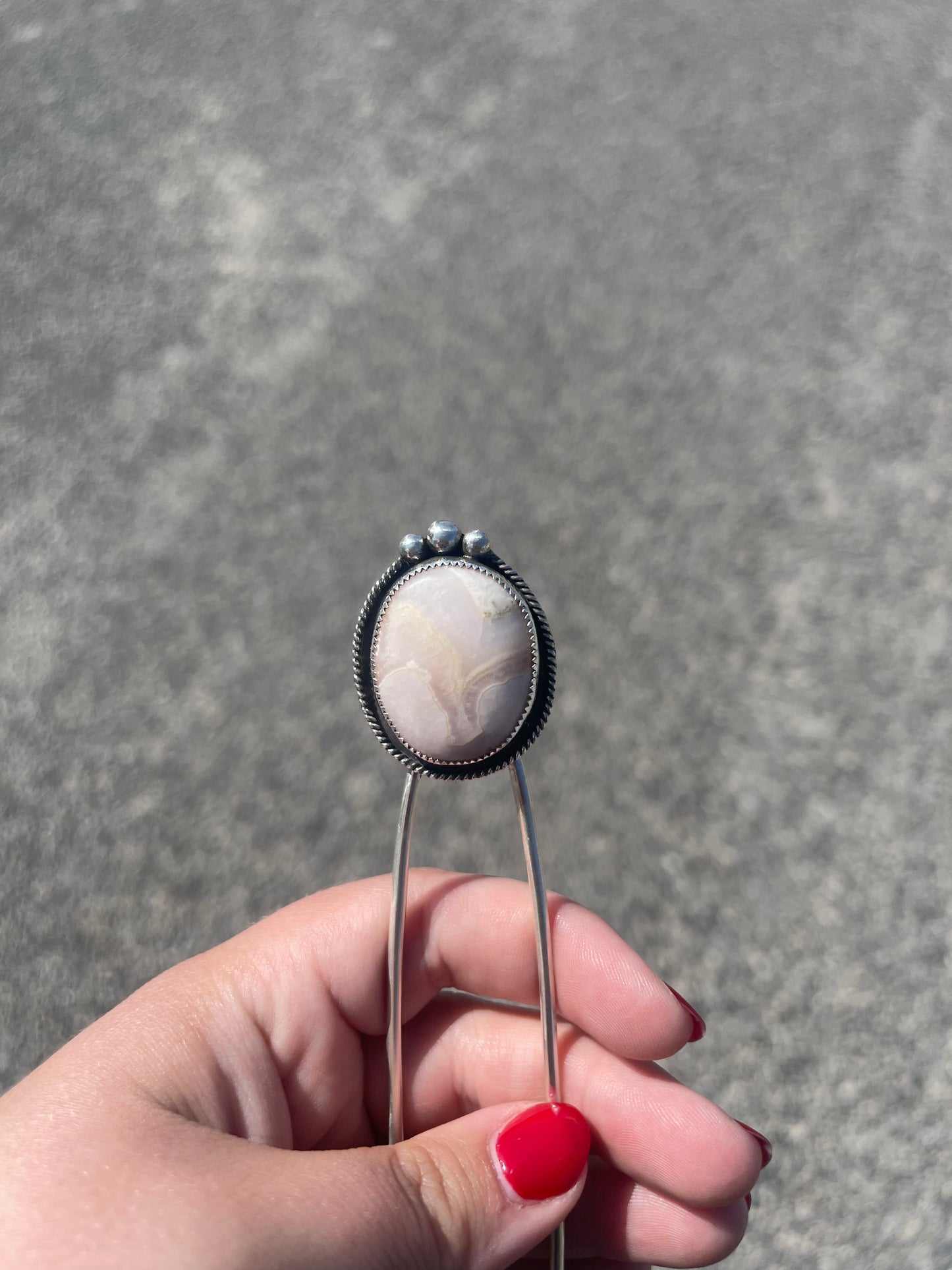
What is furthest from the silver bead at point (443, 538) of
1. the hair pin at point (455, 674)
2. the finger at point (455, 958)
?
the finger at point (455, 958)

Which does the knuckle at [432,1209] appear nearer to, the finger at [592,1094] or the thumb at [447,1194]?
the thumb at [447,1194]

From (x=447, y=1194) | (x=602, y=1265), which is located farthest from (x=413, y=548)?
(x=602, y=1265)

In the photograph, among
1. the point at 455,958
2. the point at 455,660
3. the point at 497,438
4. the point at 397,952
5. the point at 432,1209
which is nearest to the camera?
the point at 432,1209

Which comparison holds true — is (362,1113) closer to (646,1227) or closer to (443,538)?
(646,1227)

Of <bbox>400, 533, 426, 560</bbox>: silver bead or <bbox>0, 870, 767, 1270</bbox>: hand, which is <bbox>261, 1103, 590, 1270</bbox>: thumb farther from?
<bbox>400, 533, 426, 560</bbox>: silver bead

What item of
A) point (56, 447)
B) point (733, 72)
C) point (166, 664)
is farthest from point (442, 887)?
point (733, 72)
